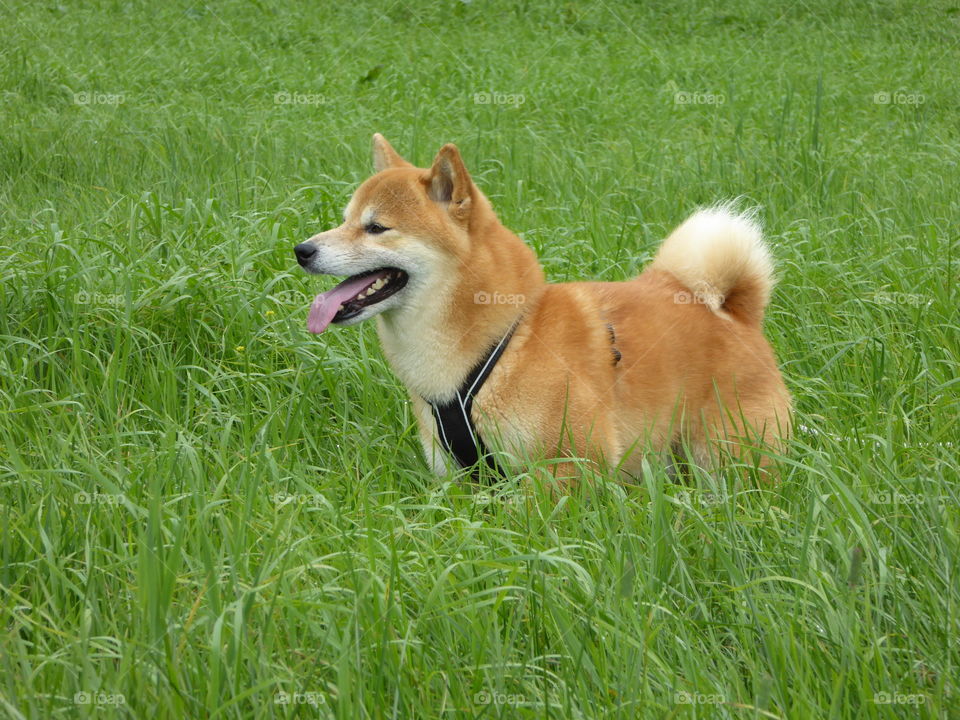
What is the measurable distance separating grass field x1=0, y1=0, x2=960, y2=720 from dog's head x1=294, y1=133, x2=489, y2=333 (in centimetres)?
41

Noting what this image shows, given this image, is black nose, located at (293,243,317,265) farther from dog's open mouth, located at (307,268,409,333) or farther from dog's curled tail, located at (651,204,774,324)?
dog's curled tail, located at (651,204,774,324)

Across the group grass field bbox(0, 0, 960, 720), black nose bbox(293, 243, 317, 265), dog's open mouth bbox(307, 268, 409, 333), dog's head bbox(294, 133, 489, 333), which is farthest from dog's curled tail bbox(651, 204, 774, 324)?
black nose bbox(293, 243, 317, 265)

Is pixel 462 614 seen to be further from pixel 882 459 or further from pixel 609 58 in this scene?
pixel 609 58

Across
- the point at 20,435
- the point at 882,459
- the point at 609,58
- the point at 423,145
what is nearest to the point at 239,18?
the point at 609,58

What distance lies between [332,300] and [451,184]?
55 centimetres

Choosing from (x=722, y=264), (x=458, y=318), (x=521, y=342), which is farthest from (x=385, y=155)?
(x=722, y=264)

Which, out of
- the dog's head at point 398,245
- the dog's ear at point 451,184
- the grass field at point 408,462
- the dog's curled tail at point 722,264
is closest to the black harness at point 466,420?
the grass field at point 408,462

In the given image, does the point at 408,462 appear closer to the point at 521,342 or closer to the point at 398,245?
the point at 521,342

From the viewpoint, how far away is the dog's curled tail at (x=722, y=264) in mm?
3393

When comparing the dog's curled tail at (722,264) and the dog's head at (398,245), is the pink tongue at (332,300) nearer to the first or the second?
the dog's head at (398,245)

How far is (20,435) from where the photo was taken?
3.19 meters

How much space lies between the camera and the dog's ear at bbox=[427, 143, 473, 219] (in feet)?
10.3

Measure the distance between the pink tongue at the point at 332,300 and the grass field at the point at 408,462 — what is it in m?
0.29

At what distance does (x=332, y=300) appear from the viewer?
3217 millimetres
